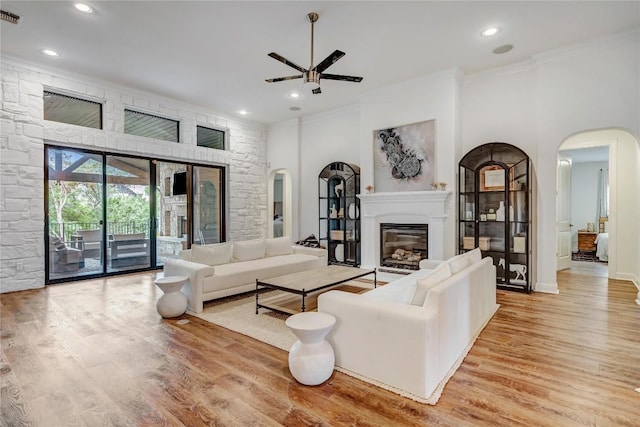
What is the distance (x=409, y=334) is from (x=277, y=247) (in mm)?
3654

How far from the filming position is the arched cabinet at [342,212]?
657cm

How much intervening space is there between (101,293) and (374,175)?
4758mm

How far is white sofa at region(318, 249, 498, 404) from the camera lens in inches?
81.9

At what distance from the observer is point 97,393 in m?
2.15

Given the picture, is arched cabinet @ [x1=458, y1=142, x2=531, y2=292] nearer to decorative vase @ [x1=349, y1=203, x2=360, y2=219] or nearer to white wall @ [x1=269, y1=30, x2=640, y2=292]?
white wall @ [x1=269, y1=30, x2=640, y2=292]

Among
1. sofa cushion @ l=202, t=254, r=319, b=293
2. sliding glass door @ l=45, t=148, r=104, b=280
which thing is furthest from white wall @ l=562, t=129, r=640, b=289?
sliding glass door @ l=45, t=148, r=104, b=280

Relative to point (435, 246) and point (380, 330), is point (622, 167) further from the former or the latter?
point (380, 330)

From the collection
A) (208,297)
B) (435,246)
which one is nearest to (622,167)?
(435,246)

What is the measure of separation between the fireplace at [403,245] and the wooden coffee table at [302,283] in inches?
61.2

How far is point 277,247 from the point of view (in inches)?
217

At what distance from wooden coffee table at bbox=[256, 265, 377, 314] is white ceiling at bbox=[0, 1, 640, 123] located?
3.00 metres

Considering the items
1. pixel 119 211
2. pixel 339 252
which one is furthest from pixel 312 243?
pixel 119 211

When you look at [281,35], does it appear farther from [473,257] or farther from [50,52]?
[473,257]

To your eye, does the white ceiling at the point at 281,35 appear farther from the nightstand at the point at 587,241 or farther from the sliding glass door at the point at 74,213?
the nightstand at the point at 587,241
